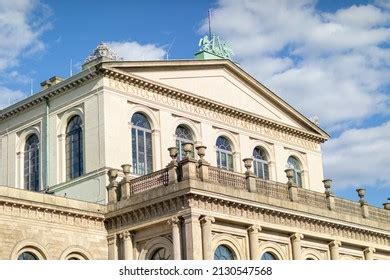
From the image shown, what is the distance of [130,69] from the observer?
1613 inches

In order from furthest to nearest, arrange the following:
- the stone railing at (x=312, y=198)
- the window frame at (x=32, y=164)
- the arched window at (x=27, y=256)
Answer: the window frame at (x=32, y=164), the stone railing at (x=312, y=198), the arched window at (x=27, y=256)

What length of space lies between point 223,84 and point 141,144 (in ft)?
23.7

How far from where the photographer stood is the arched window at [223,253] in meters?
34.7

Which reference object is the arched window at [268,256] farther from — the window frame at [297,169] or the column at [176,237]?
the window frame at [297,169]

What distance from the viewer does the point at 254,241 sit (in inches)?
1409

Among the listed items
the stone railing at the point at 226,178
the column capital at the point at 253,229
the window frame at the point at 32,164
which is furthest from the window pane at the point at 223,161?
the window frame at the point at 32,164

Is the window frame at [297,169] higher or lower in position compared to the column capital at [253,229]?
higher

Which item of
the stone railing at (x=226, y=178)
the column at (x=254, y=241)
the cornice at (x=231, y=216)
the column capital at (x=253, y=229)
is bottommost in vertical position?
the column at (x=254, y=241)

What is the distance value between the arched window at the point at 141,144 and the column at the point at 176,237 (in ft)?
21.9

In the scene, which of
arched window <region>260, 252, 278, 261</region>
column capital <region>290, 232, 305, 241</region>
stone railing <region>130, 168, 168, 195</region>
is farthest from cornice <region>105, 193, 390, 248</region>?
arched window <region>260, 252, 278, 261</region>

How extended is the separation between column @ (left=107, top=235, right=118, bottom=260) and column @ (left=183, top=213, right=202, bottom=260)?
433 cm

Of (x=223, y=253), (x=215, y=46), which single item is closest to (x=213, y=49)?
(x=215, y=46)
